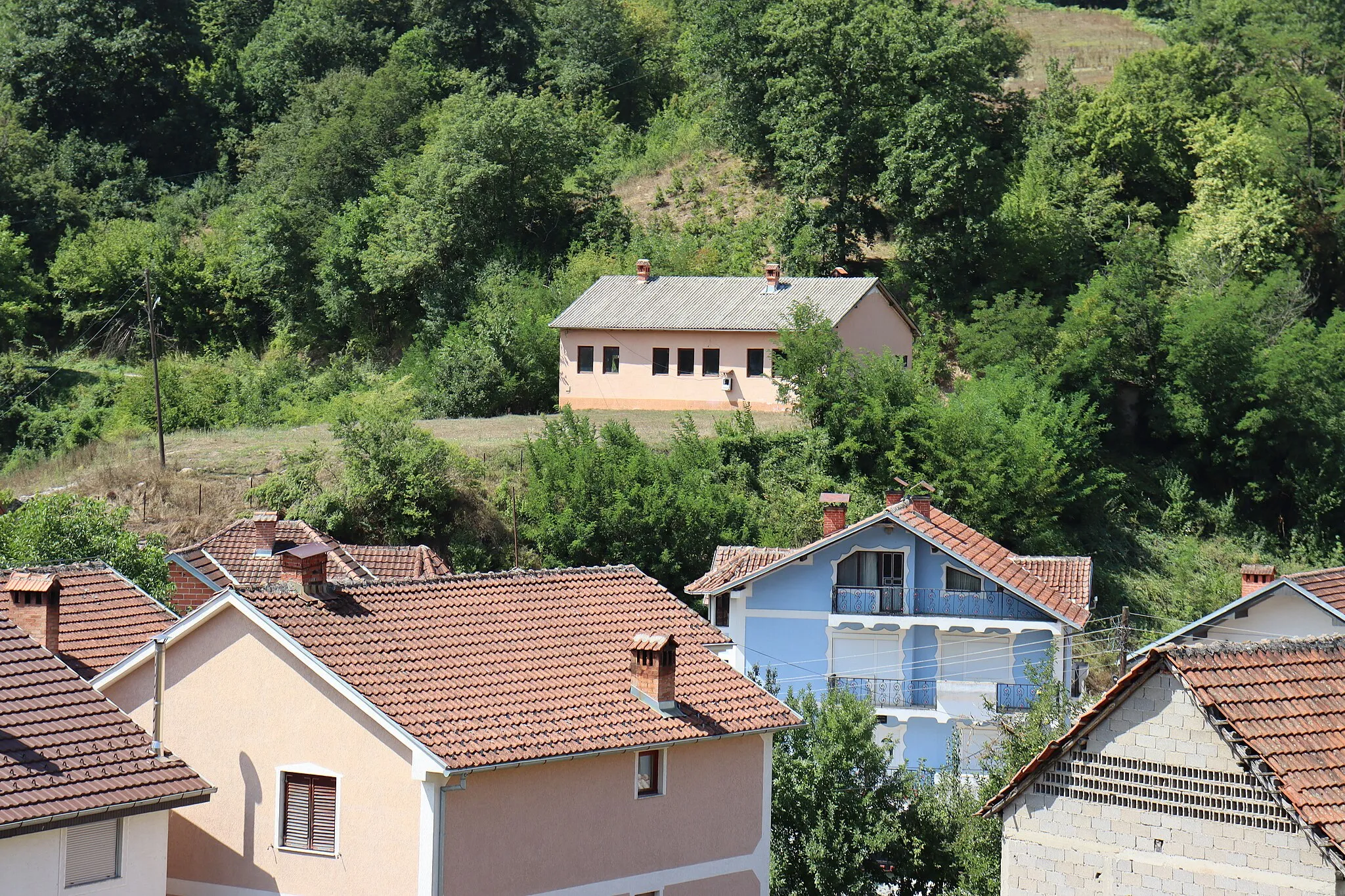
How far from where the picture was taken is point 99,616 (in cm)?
2059

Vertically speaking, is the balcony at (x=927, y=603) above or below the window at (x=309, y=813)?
above

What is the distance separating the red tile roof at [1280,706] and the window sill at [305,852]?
7454mm

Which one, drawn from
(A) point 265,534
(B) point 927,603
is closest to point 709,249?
(B) point 927,603

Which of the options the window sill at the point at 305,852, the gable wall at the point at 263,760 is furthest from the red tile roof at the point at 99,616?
the window sill at the point at 305,852

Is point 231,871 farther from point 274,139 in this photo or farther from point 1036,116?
point 274,139

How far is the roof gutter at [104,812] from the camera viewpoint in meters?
14.1

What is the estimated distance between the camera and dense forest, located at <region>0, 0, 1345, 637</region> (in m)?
39.8

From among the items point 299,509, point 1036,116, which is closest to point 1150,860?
point 299,509

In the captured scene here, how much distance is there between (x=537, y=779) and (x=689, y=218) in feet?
146

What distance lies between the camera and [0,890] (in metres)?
14.3

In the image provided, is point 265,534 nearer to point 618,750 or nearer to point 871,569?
point 871,569

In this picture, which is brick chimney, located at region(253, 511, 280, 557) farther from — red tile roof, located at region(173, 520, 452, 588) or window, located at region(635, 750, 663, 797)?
window, located at region(635, 750, 663, 797)

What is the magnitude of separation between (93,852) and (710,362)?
31.5 metres

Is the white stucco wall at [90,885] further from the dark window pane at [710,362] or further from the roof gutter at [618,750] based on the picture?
the dark window pane at [710,362]
